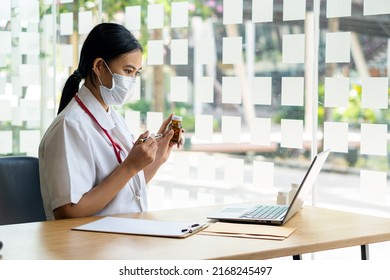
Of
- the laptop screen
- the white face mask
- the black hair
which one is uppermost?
the black hair

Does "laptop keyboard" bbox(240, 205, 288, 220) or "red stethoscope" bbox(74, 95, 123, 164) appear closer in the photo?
"laptop keyboard" bbox(240, 205, 288, 220)

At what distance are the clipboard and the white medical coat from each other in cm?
21

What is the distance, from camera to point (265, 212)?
245 cm

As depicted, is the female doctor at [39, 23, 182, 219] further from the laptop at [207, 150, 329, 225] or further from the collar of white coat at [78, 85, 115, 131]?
the laptop at [207, 150, 329, 225]

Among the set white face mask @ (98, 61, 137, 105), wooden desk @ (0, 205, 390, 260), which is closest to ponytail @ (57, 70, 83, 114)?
white face mask @ (98, 61, 137, 105)

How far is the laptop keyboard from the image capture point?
7.73ft

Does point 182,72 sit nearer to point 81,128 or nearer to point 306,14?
point 306,14

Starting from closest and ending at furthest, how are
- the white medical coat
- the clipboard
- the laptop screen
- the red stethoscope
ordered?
the clipboard
the laptop screen
the white medical coat
the red stethoscope

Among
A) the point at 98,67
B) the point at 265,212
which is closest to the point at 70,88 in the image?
the point at 98,67

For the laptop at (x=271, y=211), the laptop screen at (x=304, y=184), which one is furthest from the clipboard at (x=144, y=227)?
the laptop screen at (x=304, y=184)

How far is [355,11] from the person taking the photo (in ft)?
10.7

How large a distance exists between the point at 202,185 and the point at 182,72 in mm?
681

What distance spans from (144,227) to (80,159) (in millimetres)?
443

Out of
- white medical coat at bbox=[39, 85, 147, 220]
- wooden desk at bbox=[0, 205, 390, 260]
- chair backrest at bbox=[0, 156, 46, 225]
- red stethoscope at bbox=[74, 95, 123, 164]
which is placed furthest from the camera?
chair backrest at bbox=[0, 156, 46, 225]
